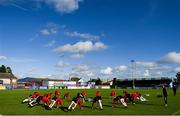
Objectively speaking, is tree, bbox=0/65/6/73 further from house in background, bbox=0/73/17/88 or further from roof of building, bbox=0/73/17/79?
house in background, bbox=0/73/17/88

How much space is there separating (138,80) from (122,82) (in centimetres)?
1231

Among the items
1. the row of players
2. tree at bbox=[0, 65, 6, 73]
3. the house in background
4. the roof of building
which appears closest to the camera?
the row of players

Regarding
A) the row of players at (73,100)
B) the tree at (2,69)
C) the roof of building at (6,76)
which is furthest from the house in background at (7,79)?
the row of players at (73,100)

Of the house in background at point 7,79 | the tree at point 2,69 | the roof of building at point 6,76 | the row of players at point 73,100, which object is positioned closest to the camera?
the row of players at point 73,100

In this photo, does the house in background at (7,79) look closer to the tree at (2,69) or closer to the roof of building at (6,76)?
the roof of building at (6,76)

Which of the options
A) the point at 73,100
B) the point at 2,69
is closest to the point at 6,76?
the point at 2,69

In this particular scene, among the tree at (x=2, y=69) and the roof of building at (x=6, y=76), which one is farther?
the tree at (x=2, y=69)

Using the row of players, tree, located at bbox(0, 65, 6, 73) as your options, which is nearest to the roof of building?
tree, located at bbox(0, 65, 6, 73)

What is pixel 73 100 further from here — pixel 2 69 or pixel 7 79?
pixel 2 69

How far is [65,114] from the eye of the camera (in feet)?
68.2

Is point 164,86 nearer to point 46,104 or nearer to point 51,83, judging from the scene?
point 46,104

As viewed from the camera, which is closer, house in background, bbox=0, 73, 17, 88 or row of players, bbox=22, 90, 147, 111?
row of players, bbox=22, 90, 147, 111

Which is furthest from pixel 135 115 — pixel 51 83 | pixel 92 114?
pixel 51 83

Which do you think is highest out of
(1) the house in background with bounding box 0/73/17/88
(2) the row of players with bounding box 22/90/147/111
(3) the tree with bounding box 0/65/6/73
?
(3) the tree with bounding box 0/65/6/73
